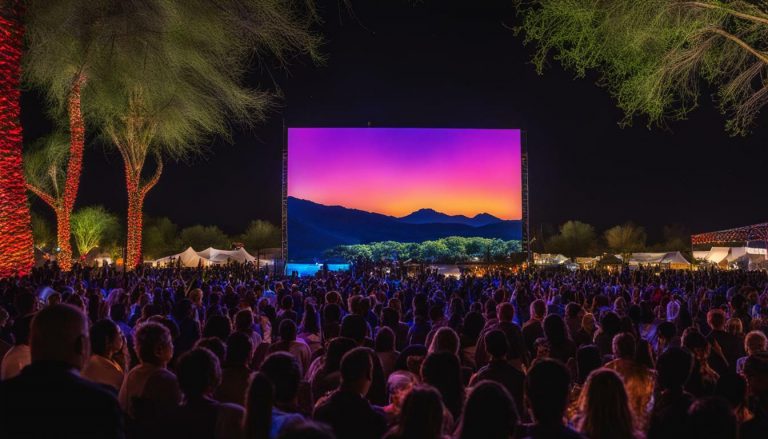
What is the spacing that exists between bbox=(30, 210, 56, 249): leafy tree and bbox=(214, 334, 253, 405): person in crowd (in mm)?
53901

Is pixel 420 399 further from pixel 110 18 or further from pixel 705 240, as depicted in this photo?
pixel 705 240

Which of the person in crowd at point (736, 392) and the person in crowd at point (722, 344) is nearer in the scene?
the person in crowd at point (736, 392)

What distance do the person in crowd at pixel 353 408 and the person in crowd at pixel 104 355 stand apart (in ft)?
6.40

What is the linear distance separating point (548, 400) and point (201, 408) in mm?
1996

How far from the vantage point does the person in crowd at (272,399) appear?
299 cm

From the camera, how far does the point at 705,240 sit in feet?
198

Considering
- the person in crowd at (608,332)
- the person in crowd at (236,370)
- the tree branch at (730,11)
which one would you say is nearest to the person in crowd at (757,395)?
the person in crowd at (608,332)

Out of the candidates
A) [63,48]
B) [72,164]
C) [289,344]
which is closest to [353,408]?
[289,344]

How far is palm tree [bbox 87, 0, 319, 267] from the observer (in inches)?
519

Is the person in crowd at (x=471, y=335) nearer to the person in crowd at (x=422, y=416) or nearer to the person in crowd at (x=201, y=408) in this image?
the person in crowd at (x=201, y=408)

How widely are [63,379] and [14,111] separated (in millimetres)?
12140

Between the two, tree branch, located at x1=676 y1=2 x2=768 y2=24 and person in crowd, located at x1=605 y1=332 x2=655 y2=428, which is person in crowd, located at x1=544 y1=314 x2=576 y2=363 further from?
tree branch, located at x1=676 y1=2 x2=768 y2=24

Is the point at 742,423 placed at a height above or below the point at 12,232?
below

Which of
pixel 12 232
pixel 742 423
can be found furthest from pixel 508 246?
pixel 742 423
